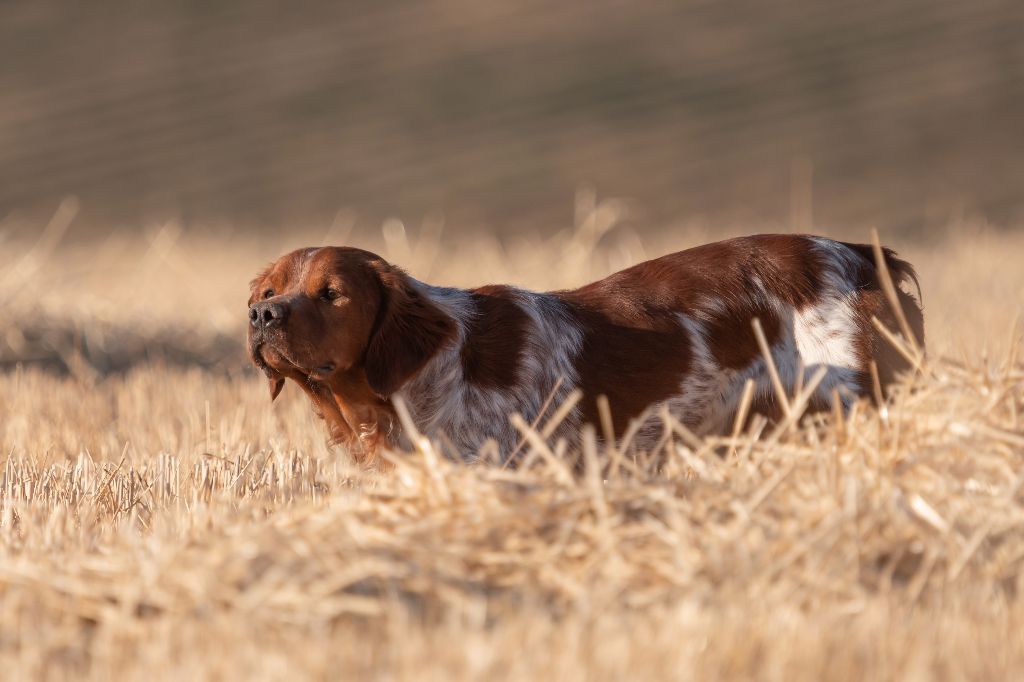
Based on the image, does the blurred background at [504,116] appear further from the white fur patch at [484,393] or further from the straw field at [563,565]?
the straw field at [563,565]

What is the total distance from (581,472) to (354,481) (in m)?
0.64

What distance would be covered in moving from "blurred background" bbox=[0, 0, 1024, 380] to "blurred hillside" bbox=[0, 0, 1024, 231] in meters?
0.05

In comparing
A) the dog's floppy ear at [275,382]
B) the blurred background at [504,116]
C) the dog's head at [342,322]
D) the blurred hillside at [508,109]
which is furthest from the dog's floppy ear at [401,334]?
the blurred hillside at [508,109]

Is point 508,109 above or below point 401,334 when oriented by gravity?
above

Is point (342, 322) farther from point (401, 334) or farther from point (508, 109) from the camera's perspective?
point (508, 109)

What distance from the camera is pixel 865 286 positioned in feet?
14.0

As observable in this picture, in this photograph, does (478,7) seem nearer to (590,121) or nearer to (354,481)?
(590,121)

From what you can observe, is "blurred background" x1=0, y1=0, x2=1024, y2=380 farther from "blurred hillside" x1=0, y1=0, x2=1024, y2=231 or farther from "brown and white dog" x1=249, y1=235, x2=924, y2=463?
"brown and white dog" x1=249, y1=235, x2=924, y2=463

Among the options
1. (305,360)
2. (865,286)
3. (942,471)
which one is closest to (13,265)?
(305,360)

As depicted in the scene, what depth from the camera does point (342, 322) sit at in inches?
152

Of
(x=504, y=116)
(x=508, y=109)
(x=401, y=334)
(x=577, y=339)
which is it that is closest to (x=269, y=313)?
(x=401, y=334)

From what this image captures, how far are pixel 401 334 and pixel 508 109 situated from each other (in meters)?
19.4

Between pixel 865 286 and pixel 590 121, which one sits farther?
pixel 590 121

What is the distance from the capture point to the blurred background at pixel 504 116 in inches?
744
